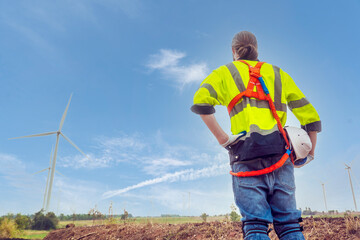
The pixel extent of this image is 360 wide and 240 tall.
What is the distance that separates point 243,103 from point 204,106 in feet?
1.39

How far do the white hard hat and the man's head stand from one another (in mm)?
1046

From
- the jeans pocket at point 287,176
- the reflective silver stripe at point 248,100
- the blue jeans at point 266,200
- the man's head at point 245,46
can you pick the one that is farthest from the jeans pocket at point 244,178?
the man's head at point 245,46

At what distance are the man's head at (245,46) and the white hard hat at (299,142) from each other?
3.43 feet

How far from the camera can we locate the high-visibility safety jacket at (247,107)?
9.09 ft

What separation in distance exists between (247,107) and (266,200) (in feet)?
3.15

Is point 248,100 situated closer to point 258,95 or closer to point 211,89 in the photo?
point 258,95

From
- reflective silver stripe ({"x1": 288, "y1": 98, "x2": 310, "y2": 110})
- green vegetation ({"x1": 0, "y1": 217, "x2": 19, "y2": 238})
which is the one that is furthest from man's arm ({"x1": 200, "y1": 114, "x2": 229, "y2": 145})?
green vegetation ({"x1": 0, "y1": 217, "x2": 19, "y2": 238})

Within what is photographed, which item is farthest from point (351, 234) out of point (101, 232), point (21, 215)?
point (21, 215)

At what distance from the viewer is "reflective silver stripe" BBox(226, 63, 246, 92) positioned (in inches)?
118

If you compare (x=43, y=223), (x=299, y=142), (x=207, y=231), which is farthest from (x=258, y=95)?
(x=43, y=223)

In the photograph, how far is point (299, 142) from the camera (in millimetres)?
2959

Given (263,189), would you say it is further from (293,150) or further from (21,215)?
(21,215)

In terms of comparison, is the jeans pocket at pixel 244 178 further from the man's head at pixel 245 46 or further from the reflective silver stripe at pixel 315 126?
the man's head at pixel 245 46

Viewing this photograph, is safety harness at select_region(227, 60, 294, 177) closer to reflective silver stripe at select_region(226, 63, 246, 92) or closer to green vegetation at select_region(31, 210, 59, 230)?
reflective silver stripe at select_region(226, 63, 246, 92)
